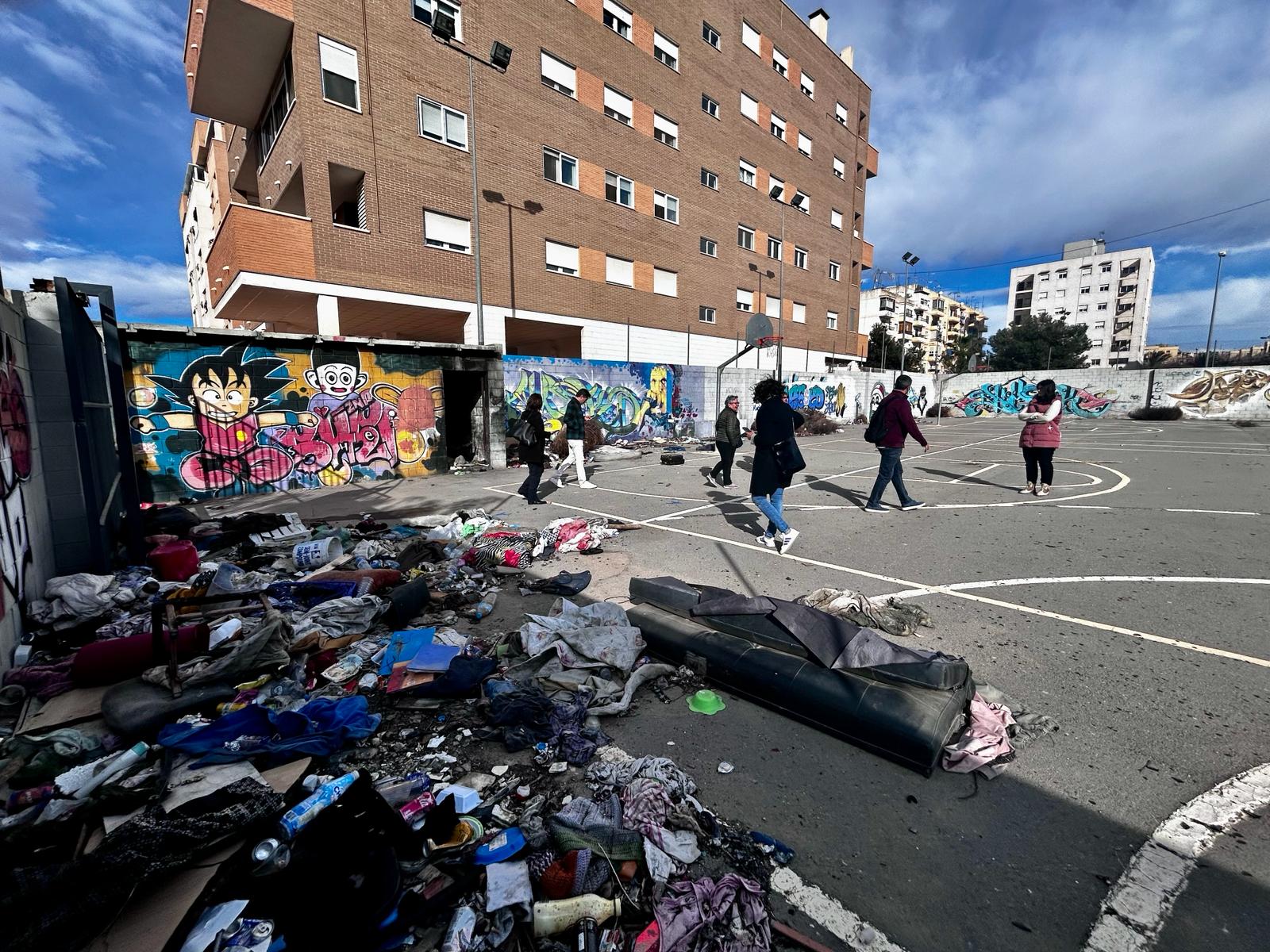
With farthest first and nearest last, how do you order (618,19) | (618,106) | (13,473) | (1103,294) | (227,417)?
(1103,294) → (618,106) → (618,19) → (227,417) → (13,473)

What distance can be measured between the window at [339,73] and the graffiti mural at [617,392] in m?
8.59

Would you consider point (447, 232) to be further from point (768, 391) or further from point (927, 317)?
point (927, 317)

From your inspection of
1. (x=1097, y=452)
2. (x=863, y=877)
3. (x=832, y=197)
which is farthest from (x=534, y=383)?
(x=832, y=197)

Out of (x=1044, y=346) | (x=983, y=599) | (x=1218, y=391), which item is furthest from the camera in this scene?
(x=1044, y=346)

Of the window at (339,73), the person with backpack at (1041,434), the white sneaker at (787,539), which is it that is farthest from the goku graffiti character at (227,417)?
the person with backpack at (1041,434)

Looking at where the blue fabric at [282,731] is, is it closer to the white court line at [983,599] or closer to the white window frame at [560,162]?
the white court line at [983,599]

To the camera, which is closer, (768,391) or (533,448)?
(768,391)

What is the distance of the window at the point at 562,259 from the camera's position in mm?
20031

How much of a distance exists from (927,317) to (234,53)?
96.5 m

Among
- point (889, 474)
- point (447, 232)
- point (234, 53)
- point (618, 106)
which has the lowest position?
point (889, 474)

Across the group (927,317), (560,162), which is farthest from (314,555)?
(927,317)

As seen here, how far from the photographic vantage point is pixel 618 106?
21.9 m

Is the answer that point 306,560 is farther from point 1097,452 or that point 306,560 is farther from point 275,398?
point 1097,452

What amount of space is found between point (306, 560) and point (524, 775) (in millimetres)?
4501
